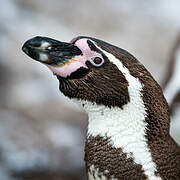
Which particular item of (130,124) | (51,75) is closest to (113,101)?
(130,124)

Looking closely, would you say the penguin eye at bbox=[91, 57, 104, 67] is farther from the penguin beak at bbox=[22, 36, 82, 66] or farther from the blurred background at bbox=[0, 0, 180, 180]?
the blurred background at bbox=[0, 0, 180, 180]

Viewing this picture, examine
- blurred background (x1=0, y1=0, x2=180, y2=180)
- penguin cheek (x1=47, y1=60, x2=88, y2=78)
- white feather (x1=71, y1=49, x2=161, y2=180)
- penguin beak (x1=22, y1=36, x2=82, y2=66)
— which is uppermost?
blurred background (x1=0, y1=0, x2=180, y2=180)

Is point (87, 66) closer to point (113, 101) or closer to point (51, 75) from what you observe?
point (113, 101)

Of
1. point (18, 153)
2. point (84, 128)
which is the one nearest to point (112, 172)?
point (18, 153)

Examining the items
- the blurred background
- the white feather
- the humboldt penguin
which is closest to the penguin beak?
the humboldt penguin

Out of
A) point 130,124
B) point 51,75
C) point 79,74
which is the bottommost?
point 130,124

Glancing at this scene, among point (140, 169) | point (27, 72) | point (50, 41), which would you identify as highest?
point (27, 72)

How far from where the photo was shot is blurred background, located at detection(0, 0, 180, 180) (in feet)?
9.00

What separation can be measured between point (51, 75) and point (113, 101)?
6.53ft

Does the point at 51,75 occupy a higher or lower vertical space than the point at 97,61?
higher

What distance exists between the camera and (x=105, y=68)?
134 cm

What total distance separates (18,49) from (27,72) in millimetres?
212

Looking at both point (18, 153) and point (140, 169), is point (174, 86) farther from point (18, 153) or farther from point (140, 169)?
point (140, 169)

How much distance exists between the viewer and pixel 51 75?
3312 millimetres
